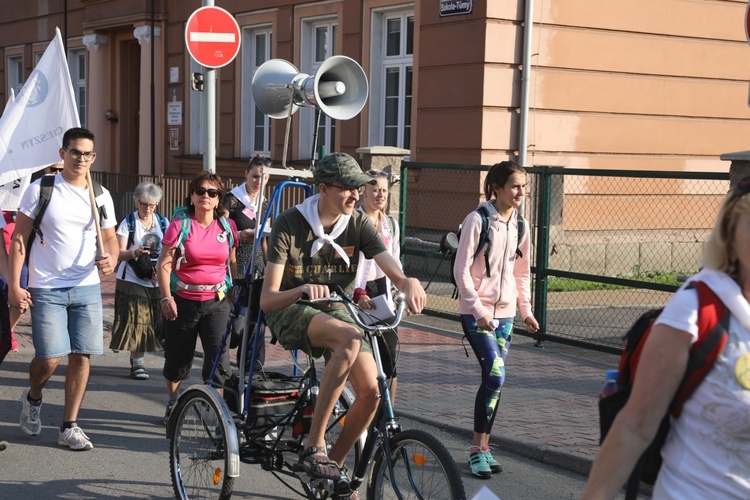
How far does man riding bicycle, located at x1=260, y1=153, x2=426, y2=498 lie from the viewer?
461 cm

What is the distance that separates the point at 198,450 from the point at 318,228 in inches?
50.5

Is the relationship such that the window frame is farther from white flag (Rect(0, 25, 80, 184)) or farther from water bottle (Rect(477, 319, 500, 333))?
water bottle (Rect(477, 319, 500, 333))

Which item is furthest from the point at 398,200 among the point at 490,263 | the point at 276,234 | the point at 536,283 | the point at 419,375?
the point at 276,234

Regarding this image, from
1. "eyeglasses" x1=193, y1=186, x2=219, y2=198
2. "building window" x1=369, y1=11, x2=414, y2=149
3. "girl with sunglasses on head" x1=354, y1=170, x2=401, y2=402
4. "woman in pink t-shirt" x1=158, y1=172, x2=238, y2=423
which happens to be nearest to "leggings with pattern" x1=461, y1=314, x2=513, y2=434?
"girl with sunglasses on head" x1=354, y1=170, x2=401, y2=402

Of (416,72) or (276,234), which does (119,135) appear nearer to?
(416,72)

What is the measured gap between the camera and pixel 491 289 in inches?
241

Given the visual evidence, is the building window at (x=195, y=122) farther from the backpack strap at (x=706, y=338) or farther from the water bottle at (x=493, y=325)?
the backpack strap at (x=706, y=338)

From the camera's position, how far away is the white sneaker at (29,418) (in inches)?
263

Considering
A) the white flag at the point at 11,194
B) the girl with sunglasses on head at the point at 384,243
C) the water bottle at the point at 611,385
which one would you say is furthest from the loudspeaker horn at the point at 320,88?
the water bottle at the point at 611,385

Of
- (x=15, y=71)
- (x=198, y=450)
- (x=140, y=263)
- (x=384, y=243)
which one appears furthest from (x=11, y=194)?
(x=15, y=71)

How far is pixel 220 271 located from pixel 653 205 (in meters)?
10.3

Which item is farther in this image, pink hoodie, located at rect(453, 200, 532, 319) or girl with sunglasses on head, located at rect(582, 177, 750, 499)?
pink hoodie, located at rect(453, 200, 532, 319)

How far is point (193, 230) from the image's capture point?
6.87 m

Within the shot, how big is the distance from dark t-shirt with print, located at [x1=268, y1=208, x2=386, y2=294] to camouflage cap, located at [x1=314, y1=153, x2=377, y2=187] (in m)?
0.24
